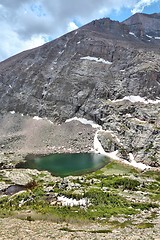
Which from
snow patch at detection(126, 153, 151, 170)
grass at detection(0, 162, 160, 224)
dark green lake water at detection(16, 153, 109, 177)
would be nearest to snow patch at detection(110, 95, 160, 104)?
snow patch at detection(126, 153, 151, 170)

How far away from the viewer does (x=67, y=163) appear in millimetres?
114250

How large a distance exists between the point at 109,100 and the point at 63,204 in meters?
134

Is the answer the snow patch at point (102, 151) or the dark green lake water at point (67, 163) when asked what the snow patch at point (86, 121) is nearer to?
the snow patch at point (102, 151)

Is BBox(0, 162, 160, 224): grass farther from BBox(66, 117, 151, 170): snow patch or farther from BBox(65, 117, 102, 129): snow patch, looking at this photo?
BBox(65, 117, 102, 129): snow patch

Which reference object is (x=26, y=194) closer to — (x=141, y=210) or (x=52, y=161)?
(x=141, y=210)

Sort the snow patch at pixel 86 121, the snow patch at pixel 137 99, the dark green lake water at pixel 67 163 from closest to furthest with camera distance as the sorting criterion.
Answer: the dark green lake water at pixel 67 163 < the snow patch at pixel 86 121 < the snow patch at pixel 137 99

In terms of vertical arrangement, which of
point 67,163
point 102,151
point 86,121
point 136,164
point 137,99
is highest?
point 137,99

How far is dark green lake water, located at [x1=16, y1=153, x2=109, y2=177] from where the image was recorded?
102m

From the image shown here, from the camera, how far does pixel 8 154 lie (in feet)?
423

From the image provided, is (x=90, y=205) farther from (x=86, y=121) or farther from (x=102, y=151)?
(x=86, y=121)

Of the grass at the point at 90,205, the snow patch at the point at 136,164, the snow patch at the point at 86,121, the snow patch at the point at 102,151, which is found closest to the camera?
the grass at the point at 90,205

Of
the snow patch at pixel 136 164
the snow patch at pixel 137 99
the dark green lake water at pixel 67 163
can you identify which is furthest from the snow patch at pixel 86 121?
the snow patch at pixel 136 164

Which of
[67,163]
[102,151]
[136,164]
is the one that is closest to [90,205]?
[67,163]

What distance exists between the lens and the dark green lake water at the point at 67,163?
10231 centimetres
